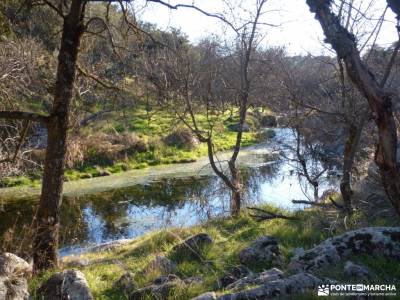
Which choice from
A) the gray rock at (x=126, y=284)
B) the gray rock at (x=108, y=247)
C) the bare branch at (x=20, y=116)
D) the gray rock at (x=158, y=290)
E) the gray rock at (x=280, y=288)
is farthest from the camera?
the gray rock at (x=108, y=247)

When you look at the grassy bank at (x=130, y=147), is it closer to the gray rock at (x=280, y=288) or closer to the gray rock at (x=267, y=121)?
the gray rock at (x=267, y=121)

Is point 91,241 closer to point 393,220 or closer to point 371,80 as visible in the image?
point 393,220

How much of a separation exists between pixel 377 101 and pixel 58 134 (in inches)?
233

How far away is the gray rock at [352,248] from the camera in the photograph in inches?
207

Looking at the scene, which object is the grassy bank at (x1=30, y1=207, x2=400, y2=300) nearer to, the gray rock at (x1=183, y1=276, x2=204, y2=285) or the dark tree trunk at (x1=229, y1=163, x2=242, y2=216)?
the gray rock at (x1=183, y1=276, x2=204, y2=285)

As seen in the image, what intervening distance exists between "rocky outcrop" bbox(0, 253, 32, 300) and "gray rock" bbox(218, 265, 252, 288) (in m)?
2.47

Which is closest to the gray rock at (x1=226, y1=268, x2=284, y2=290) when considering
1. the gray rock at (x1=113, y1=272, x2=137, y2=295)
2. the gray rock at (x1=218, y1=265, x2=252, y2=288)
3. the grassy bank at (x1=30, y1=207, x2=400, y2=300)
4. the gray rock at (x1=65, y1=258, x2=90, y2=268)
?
the grassy bank at (x1=30, y1=207, x2=400, y2=300)

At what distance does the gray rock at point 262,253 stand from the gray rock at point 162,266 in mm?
1151

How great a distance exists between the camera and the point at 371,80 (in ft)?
10.0

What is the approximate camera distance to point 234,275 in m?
6.17

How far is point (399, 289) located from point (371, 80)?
7.83 ft

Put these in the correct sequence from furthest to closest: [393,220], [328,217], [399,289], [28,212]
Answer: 1. [28,212]
2. [328,217]
3. [393,220]
4. [399,289]

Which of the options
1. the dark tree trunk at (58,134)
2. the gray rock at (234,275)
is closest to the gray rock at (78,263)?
the dark tree trunk at (58,134)

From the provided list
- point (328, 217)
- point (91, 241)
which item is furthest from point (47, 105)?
point (328, 217)
